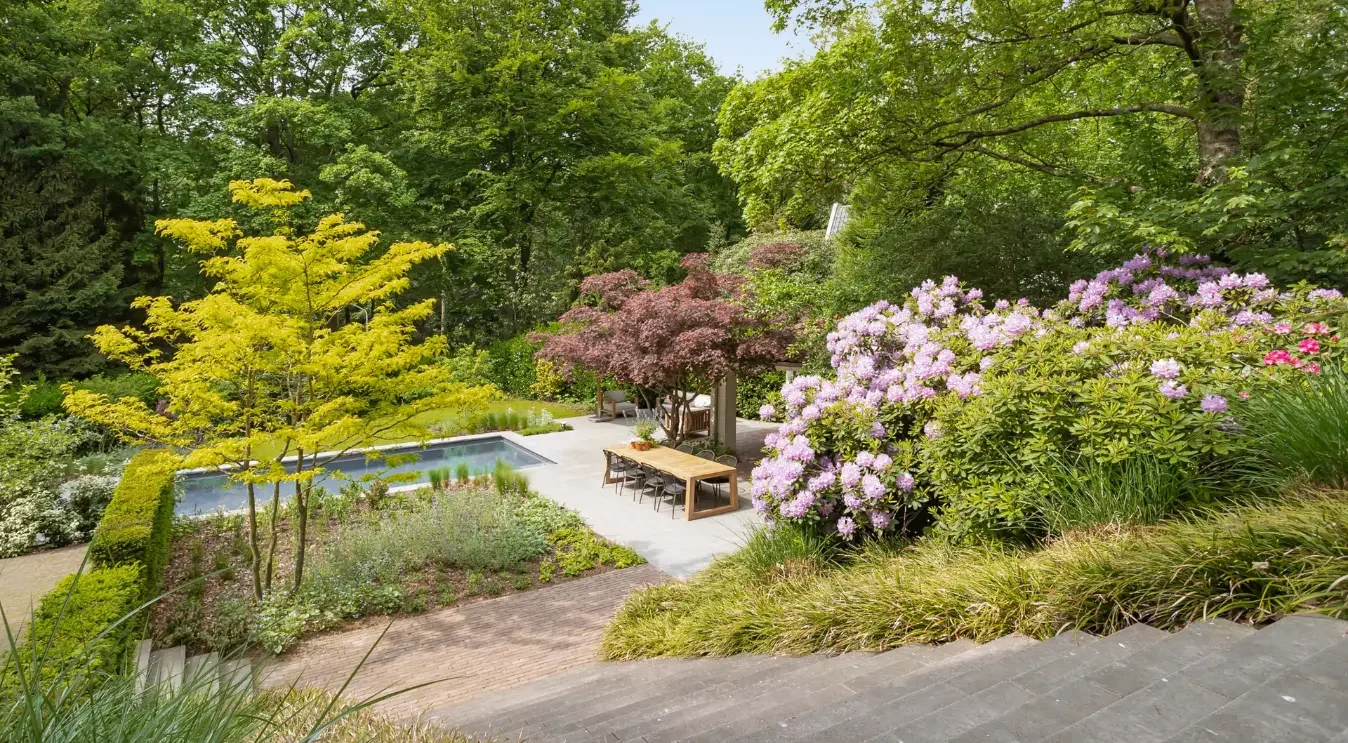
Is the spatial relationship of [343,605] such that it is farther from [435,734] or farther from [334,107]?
[334,107]

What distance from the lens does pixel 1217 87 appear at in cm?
663

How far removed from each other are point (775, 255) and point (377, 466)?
10.00m

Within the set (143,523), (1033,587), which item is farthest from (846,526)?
(143,523)

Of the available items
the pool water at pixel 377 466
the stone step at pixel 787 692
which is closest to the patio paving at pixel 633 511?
the pool water at pixel 377 466

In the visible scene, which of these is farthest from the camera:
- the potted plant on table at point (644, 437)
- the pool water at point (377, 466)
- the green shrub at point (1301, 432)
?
the pool water at point (377, 466)

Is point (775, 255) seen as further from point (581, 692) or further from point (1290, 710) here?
point (1290, 710)

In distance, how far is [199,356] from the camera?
6.34m

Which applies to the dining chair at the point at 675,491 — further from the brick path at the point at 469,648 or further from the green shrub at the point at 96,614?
the green shrub at the point at 96,614

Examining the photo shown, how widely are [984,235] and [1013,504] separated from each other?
552cm

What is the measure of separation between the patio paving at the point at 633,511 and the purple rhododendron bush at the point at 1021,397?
3.84 ft

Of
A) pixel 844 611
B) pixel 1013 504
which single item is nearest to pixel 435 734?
pixel 844 611

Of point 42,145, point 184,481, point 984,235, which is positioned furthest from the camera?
point 42,145

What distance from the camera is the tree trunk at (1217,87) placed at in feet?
22.0

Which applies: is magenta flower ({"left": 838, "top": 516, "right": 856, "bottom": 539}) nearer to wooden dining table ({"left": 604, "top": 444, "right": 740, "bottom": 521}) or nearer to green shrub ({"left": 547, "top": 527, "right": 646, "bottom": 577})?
green shrub ({"left": 547, "top": 527, "right": 646, "bottom": 577})
